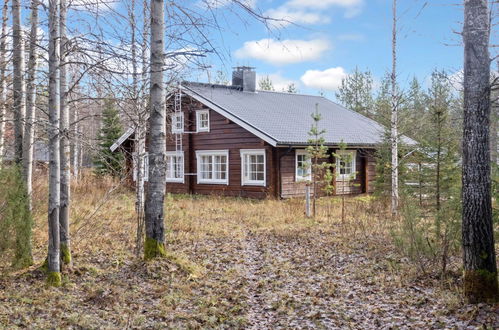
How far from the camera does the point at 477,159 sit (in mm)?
5676

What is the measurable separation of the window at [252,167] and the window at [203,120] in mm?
2773

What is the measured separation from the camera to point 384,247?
992 centimetres

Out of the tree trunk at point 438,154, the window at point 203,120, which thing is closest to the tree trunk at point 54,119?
the tree trunk at point 438,154

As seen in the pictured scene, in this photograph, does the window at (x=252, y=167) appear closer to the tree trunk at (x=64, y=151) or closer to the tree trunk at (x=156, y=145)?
the tree trunk at (x=156, y=145)

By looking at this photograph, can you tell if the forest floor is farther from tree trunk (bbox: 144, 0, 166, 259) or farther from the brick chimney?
the brick chimney

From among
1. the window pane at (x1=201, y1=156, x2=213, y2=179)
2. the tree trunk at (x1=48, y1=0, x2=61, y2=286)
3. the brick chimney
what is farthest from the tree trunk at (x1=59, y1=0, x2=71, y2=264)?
the brick chimney

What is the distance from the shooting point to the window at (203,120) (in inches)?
900

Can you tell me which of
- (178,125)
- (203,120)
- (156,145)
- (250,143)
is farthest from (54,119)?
(178,125)

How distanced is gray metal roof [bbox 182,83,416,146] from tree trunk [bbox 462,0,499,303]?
42.4ft

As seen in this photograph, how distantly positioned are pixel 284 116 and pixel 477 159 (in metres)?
17.4

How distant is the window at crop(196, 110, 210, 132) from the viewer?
75.0 ft

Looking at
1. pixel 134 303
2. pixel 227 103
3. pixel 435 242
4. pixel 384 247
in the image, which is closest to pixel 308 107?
pixel 227 103

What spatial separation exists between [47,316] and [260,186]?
15313mm

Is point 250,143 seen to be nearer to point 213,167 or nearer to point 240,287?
point 213,167
